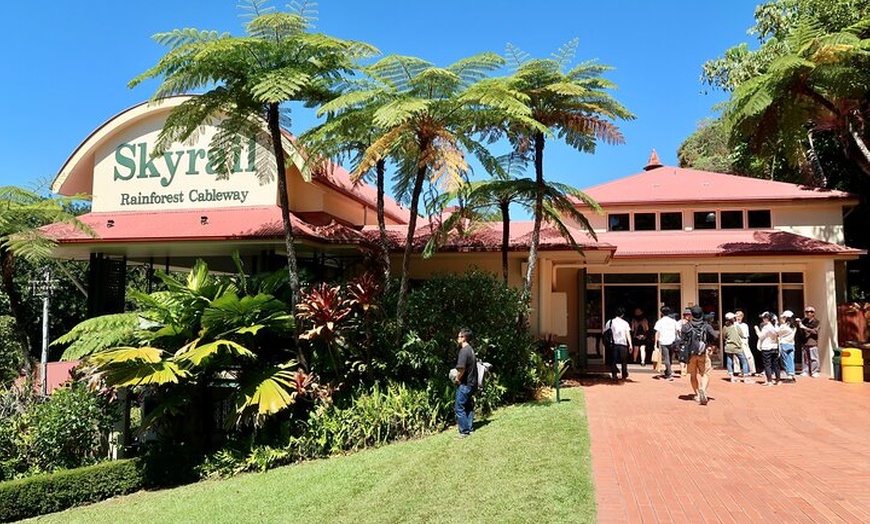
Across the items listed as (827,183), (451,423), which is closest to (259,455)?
(451,423)

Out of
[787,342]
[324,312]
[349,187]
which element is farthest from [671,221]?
[324,312]

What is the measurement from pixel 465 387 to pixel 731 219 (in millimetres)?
13543

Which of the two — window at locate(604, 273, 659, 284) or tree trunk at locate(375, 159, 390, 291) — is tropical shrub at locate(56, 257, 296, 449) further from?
window at locate(604, 273, 659, 284)

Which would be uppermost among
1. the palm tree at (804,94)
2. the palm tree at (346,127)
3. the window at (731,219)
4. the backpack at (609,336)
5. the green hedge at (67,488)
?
the palm tree at (804,94)

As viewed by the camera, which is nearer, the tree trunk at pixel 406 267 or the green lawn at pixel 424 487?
the green lawn at pixel 424 487

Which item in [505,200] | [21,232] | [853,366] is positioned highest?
[505,200]

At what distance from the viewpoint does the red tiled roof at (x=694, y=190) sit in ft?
59.1

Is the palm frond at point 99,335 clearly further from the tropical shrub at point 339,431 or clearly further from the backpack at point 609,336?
the backpack at point 609,336

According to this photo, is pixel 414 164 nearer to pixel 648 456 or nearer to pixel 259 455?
pixel 259 455

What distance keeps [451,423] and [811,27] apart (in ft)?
40.4

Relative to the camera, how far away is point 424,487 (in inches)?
267

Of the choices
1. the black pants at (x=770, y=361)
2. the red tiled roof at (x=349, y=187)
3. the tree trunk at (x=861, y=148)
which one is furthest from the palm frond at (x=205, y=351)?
the tree trunk at (x=861, y=148)

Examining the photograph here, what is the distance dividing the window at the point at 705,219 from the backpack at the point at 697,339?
9.50 meters

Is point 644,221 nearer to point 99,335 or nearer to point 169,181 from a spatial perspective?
point 169,181
